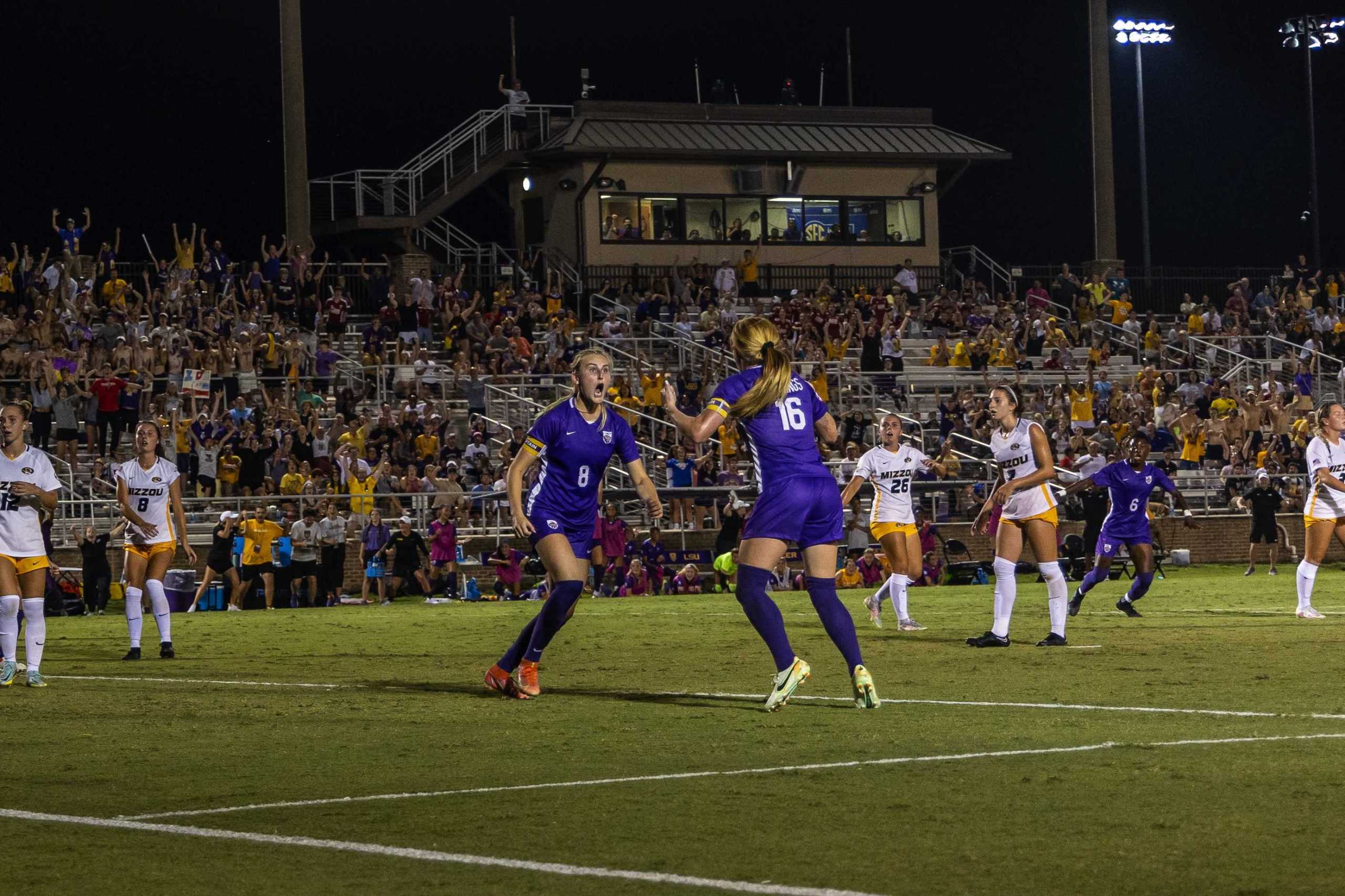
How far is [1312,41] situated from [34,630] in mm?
48661

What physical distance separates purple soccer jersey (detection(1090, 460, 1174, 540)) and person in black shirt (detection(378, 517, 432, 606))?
11535mm

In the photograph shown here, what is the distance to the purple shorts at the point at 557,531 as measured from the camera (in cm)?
1173

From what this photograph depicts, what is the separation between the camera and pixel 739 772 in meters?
8.20

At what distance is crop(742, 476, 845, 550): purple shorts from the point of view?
10.7 m

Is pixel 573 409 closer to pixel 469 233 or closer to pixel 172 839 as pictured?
pixel 172 839

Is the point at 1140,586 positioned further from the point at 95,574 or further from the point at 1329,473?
the point at 95,574

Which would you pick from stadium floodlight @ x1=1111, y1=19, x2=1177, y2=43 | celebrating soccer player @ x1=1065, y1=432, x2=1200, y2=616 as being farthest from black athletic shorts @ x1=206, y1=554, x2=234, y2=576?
stadium floodlight @ x1=1111, y1=19, x2=1177, y2=43

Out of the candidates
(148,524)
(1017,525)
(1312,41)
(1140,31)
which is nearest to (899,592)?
(1017,525)

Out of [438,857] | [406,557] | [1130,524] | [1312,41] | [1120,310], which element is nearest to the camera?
[438,857]

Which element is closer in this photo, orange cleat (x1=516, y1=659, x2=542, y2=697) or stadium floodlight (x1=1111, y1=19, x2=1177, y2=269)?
orange cleat (x1=516, y1=659, x2=542, y2=697)

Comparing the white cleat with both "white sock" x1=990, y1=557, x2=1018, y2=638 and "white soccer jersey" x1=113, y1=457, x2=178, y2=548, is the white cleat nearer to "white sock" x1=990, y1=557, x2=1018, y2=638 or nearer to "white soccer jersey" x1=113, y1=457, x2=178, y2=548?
"white sock" x1=990, y1=557, x2=1018, y2=638

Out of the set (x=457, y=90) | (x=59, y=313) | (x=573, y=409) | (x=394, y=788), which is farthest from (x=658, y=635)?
(x=457, y=90)

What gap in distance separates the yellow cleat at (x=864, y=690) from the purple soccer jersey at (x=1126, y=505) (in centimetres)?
1006

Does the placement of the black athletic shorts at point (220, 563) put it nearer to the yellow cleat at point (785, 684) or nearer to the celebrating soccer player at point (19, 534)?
the celebrating soccer player at point (19, 534)
